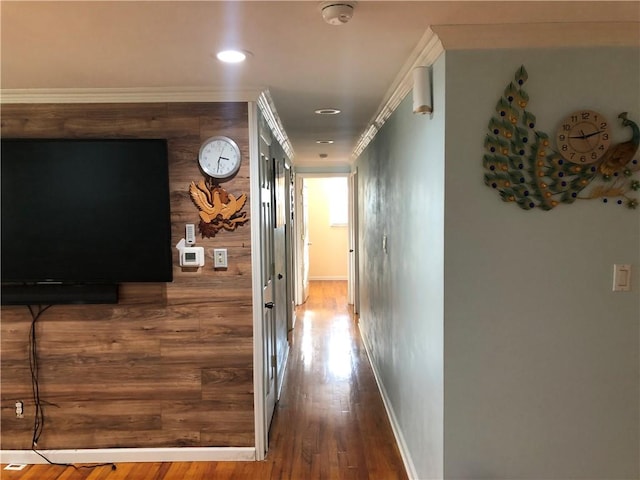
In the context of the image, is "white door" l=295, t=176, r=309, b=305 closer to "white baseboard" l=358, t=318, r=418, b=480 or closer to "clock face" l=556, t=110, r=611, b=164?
"white baseboard" l=358, t=318, r=418, b=480

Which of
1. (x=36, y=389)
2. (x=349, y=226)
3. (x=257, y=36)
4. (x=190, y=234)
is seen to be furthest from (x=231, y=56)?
(x=349, y=226)

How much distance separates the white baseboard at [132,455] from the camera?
9.03 ft

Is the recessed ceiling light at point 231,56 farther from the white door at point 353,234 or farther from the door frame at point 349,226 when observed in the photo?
the door frame at point 349,226

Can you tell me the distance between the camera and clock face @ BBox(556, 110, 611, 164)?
68.8 inches

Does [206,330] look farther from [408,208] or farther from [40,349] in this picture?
[408,208]

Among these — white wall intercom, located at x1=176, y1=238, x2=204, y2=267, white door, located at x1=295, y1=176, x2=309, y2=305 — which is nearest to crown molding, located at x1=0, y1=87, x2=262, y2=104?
white wall intercom, located at x1=176, y1=238, x2=204, y2=267

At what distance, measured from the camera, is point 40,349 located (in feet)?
8.93

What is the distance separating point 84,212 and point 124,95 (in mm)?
690

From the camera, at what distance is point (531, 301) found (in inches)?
71.9

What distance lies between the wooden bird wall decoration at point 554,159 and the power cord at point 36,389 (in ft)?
8.38

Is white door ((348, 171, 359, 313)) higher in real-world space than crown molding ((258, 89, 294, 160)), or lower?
→ lower

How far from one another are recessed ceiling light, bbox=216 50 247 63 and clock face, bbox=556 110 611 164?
131cm

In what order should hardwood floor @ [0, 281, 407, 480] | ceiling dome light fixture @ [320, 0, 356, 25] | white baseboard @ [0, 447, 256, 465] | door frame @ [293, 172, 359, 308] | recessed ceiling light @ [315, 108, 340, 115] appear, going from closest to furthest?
ceiling dome light fixture @ [320, 0, 356, 25] < hardwood floor @ [0, 281, 407, 480] < white baseboard @ [0, 447, 256, 465] < recessed ceiling light @ [315, 108, 340, 115] < door frame @ [293, 172, 359, 308]

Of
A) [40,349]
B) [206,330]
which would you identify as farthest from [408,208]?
[40,349]
